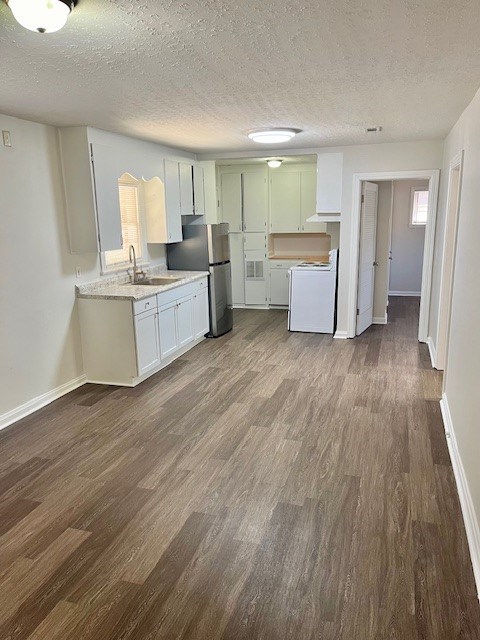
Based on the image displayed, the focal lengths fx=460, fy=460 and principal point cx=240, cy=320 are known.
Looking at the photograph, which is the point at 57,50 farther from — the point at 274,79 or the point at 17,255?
the point at 17,255

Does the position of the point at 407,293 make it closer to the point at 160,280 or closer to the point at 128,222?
the point at 160,280

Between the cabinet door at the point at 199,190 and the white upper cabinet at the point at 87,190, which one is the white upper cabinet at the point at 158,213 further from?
the white upper cabinet at the point at 87,190

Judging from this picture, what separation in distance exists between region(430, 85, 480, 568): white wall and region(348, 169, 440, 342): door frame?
5.26 feet

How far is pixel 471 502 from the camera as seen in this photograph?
7.95 ft

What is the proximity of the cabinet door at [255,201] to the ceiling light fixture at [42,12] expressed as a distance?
6.16 metres

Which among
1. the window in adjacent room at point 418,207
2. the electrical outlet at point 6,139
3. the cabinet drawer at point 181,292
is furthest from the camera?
the window in adjacent room at point 418,207

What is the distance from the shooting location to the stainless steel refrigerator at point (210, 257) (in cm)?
607

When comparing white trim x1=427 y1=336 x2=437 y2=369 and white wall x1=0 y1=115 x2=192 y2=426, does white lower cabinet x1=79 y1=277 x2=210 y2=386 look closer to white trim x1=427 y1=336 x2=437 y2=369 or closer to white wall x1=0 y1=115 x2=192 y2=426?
white wall x1=0 y1=115 x2=192 y2=426

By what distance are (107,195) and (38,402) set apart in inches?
80.6

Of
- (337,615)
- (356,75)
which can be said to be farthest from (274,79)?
(337,615)

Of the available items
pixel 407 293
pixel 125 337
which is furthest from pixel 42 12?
pixel 407 293

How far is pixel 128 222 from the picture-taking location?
5430mm

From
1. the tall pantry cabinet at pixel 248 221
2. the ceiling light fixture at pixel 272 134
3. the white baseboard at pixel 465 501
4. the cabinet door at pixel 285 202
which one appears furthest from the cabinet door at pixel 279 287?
the white baseboard at pixel 465 501

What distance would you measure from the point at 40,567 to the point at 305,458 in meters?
1.75
